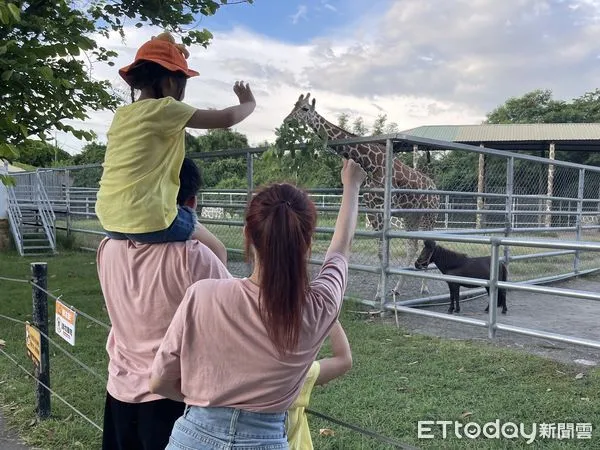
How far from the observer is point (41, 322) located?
3.23 meters

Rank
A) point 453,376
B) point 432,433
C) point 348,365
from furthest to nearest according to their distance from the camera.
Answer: point 453,376 < point 432,433 < point 348,365

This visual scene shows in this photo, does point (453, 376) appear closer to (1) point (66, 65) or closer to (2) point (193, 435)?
(2) point (193, 435)

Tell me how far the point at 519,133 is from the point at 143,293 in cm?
2009

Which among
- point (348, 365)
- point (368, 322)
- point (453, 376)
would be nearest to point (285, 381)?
point (348, 365)

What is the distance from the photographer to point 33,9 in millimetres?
4570

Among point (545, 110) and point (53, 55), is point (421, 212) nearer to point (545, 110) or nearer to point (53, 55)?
point (53, 55)

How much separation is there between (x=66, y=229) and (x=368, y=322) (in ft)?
33.6

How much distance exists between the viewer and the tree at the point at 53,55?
11.2 feet

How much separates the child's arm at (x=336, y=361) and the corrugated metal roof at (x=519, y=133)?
673 inches

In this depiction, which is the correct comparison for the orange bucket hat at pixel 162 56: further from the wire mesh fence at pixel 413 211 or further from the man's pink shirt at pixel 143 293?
the wire mesh fence at pixel 413 211

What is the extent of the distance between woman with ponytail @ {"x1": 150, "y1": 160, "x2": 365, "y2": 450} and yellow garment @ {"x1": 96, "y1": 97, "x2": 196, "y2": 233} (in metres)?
0.43

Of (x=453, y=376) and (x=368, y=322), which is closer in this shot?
(x=453, y=376)

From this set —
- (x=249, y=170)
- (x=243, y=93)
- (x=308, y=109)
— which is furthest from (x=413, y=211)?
(x=243, y=93)

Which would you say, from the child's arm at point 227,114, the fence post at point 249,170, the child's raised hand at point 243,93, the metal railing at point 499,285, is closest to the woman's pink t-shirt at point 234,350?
the child's arm at point 227,114
